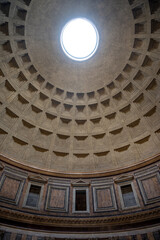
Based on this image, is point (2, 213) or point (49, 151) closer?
point (2, 213)

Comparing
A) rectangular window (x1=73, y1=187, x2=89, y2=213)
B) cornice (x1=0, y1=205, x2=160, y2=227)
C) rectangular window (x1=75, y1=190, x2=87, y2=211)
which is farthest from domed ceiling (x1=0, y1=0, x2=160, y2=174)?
cornice (x1=0, y1=205, x2=160, y2=227)

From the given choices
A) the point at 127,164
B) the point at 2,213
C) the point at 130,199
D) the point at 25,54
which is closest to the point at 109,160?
the point at 127,164

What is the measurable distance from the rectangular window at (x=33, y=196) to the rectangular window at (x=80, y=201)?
3.09 meters

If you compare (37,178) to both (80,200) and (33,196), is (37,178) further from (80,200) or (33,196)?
(80,200)

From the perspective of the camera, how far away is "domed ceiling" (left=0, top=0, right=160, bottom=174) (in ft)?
48.9

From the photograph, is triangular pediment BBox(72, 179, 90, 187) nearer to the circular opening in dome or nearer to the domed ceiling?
the domed ceiling

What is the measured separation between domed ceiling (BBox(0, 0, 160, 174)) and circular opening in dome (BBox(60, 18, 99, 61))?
61 cm

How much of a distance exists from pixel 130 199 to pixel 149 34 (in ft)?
43.3

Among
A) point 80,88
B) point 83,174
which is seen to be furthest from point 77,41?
point 83,174

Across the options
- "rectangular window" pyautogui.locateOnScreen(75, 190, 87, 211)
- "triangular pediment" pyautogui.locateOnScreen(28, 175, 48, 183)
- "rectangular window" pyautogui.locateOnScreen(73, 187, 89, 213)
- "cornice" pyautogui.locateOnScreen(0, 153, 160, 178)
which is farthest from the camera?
"triangular pediment" pyautogui.locateOnScreen(28, 175, 48, 183)

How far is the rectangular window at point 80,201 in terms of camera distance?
13784mm

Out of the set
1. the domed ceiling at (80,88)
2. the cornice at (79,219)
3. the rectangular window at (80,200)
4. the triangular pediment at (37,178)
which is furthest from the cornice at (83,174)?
the cornice at (79,219)

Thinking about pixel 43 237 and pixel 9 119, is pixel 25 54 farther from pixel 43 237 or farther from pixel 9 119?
pixel 43 237

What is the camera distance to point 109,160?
16484 millimetres
